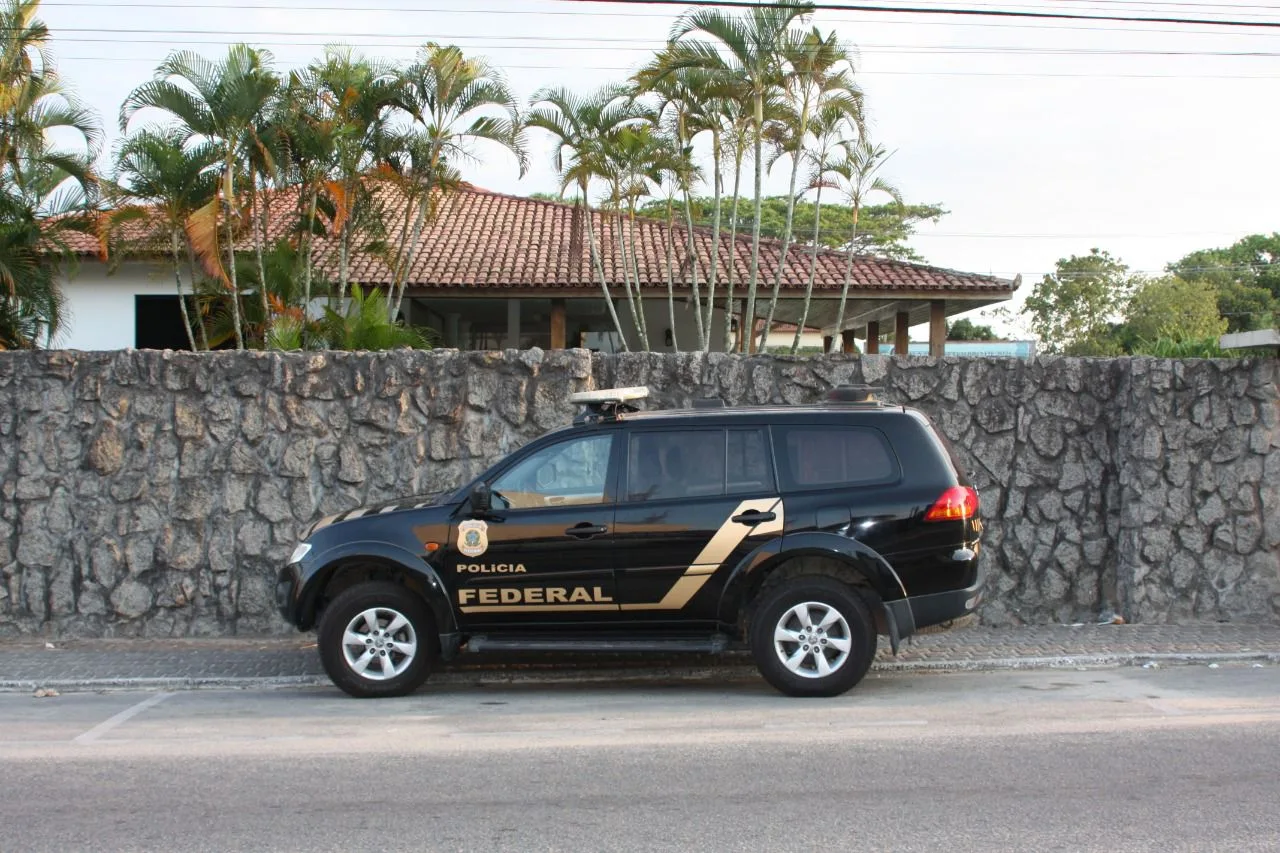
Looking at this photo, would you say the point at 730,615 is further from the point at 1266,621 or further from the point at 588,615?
the point at 1266,621

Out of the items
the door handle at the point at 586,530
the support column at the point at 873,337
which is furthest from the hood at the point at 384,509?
the support column at the point at 873,337

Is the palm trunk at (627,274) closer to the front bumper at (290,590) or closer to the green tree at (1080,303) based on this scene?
the front bumper at (290,590)

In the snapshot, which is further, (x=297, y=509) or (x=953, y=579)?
(x=297, y=509)

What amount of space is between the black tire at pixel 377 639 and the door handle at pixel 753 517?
2.11 metres

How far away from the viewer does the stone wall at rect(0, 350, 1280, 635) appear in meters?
10.5

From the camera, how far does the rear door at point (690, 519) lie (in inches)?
314

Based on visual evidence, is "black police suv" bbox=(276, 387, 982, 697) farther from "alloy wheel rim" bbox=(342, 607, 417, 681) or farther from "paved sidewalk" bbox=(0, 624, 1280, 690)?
"paved sidewalk" bbox=(0, 624, 1280, 690)

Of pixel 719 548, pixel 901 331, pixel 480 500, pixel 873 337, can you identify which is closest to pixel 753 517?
pixel 719 548

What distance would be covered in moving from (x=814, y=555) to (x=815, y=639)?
0.52 m

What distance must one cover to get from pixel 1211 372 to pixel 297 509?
776 cm

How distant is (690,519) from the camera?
8016 millimetres

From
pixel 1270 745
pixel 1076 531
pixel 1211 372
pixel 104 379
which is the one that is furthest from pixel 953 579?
pixel 104 379

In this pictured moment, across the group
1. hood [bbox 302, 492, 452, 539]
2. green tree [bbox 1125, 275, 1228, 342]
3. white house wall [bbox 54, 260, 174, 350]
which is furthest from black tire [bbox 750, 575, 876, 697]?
green tree [bbox 1125, 275, 1228, 342]

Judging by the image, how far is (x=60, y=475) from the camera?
10.7 m
